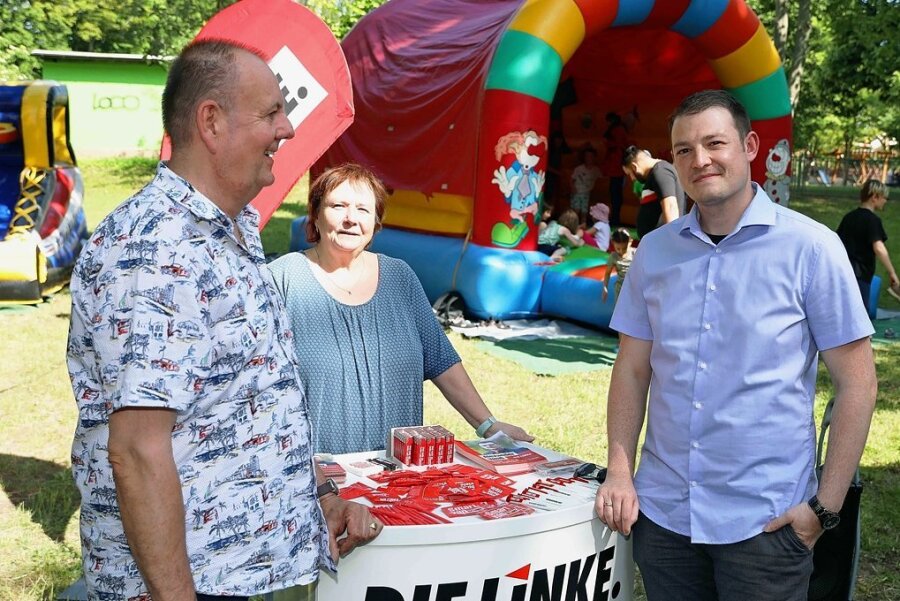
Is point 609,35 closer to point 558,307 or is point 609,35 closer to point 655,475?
point 558,307

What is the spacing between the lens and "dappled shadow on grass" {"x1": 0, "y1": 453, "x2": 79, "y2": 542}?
4.08 m

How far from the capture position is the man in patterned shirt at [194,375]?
1.45m

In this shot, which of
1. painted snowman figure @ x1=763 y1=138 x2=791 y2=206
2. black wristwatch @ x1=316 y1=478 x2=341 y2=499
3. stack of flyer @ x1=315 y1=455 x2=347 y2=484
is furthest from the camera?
painted snowman figure @ x1=763 y1=138 x2=791 y2=206

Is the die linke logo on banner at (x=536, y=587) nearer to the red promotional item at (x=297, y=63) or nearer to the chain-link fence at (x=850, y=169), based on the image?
the red promotional item at (x=297, y=63)

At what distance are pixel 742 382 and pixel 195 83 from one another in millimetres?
1254

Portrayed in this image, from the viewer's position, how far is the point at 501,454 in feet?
8.45

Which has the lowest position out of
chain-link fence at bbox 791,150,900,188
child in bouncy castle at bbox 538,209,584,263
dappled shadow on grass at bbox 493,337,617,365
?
dappled shadow on grass at bbox 493,337,617,365

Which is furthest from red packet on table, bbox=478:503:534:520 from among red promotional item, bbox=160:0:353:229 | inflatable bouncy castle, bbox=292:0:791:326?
inflatable bouncy castle, bbox=292:0:791:326

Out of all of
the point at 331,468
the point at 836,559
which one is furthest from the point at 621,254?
the point at 331,468

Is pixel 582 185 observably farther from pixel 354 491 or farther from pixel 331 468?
pixel 354 491

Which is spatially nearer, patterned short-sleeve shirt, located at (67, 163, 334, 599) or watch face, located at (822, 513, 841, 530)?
patterned short-sleeve shirt, located at (67, 163, 334, 599)

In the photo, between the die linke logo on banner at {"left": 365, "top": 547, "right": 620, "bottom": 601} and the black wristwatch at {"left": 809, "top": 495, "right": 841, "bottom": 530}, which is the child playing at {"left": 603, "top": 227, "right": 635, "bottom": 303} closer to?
the die linke logo on banner at {"left": 365, "top": 547, "right": 620, "bottom": 601}

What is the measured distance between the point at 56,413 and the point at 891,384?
5440 millimetres

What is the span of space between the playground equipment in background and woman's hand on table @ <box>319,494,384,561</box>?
7906 mm
